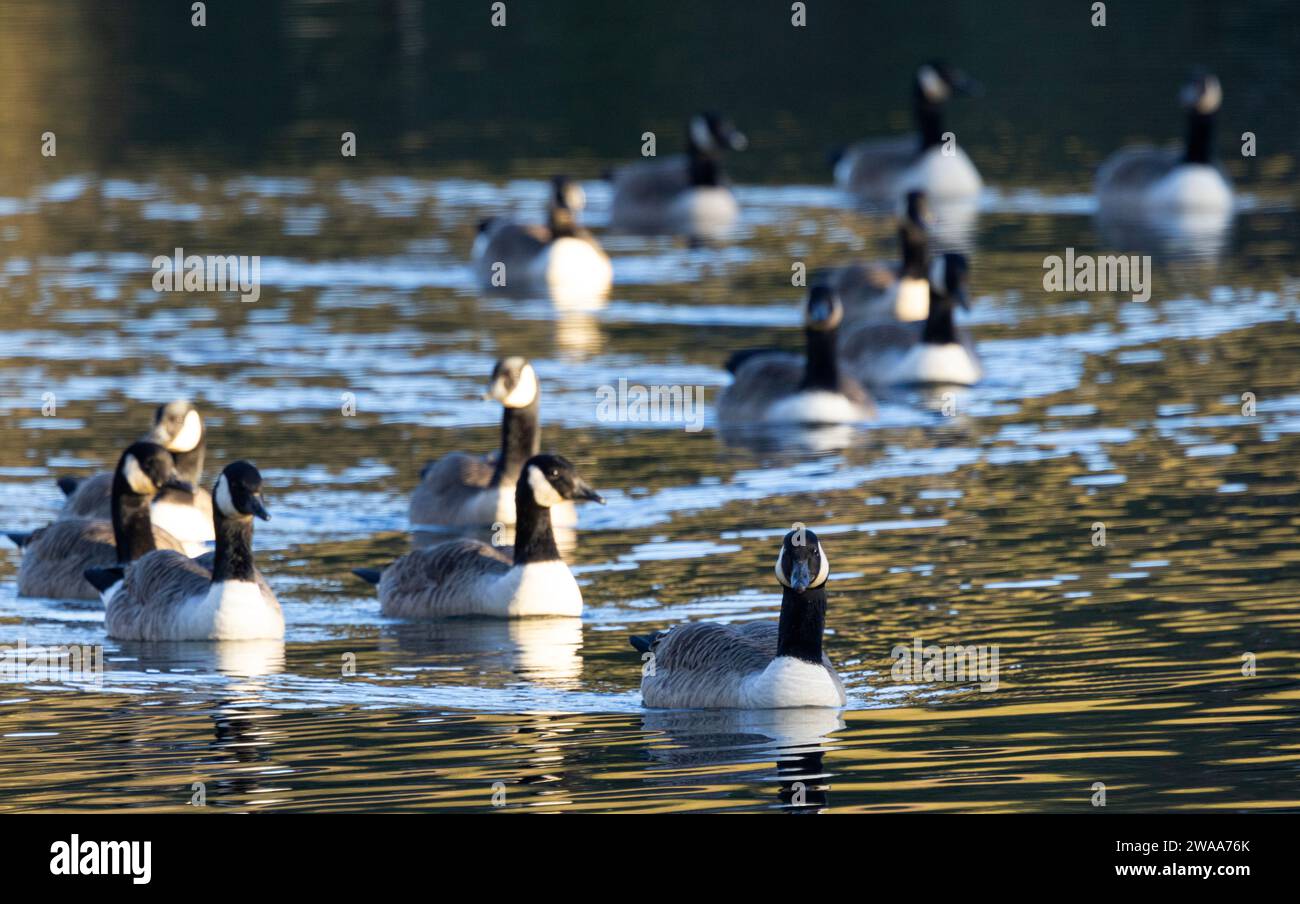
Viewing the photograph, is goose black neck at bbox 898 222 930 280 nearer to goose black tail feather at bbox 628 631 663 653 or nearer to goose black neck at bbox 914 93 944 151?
goose black neck at bbox 914 93 944 151

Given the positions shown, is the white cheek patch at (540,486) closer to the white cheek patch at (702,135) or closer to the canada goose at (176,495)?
the canada goose at (176,495)

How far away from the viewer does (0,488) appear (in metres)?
22.0

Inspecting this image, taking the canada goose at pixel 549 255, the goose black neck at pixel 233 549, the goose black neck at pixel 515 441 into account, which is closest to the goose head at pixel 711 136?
the canada goose at pixel 549 255

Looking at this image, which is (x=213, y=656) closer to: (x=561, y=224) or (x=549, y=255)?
(x=549, y=255)

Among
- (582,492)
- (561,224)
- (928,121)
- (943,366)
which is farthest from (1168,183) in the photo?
(582,492)

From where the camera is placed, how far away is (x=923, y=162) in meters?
39.7

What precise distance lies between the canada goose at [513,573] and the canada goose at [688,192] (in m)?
20.1

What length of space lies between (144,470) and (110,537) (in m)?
0.91

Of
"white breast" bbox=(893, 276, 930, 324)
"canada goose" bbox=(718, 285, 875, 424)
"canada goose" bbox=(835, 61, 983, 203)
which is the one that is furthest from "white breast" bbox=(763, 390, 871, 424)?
"canada goose" bbox=(835, 61, 983, 203)

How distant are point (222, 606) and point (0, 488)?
5.87 metres

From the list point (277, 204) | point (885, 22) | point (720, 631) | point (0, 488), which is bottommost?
point (720, 631)

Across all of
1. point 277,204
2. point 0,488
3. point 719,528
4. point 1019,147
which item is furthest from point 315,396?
point 1019,147

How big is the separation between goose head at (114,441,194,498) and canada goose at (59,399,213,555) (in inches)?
31.7
